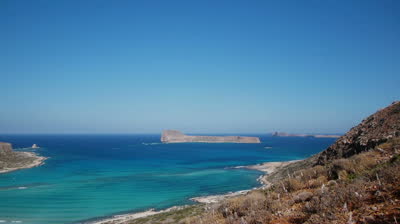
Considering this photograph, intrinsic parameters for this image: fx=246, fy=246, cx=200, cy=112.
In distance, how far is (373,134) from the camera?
704 inches

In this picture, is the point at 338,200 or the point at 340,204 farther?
the point at 338,200

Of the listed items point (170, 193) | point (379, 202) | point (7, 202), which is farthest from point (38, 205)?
point (379, 202)

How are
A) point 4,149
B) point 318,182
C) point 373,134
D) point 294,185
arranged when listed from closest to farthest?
point 318,182
point 294,185
point 373,134
point 4,149

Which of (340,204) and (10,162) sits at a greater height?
(340,204)

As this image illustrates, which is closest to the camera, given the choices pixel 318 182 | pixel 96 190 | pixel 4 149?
pixel 318 182

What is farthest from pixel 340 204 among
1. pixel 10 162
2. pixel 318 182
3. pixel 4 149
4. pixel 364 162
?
pixel 4 149

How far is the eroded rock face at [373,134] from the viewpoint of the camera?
16.2 meters

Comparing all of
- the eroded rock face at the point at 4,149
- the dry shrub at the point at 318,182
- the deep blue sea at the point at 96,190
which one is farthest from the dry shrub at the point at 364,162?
the eroded rock face at the point at 4,149

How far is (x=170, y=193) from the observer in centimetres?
4231

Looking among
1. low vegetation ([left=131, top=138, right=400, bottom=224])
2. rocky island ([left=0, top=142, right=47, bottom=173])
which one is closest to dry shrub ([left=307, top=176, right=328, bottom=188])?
low vegetation ([left=131, top=138, right=400, bottom=224])

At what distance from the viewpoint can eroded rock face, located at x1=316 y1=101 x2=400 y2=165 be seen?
16244 millimetres

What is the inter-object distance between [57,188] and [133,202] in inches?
726

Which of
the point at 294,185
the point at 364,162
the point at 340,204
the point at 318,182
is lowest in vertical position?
the point at 294,185

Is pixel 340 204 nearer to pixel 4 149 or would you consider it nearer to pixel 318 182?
pixel 318 182
